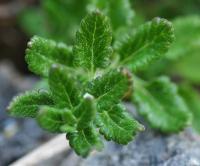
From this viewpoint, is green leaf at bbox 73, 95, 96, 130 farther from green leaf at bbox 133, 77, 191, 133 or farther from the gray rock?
green leaf at bbox 133, 77, 191, 133

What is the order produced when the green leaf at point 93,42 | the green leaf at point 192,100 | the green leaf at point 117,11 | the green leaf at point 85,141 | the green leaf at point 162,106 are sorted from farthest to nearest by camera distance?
the green leaf at point 192,100 → the green leaf at point 117,11 → the green leaf at point 162,106 → the green leaf at point 93,42 → the green leaf at point 85,141

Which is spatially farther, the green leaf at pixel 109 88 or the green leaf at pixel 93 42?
the green leaf at pixel 93 42

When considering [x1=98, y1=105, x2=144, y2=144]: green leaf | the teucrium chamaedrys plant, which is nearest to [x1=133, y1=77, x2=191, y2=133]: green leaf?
the teucrium chamaedrys plant

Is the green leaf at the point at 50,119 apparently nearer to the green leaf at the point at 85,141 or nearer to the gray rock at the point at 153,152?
the green leaf at the point at 85,141

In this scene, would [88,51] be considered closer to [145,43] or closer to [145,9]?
[145,43]

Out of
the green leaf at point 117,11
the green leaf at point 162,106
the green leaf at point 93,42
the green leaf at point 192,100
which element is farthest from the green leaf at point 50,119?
the green leaf at point 192,100

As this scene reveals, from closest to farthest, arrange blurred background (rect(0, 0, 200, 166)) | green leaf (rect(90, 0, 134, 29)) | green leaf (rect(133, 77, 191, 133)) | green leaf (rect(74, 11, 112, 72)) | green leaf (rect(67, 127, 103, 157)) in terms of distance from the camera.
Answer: green leaf (rect(67, 127, 103, 157)), green leaf (rect(74, 11, 112, 72)), green leaf (rect(133, 77, 191, 133)), green leaf (rect(90, 0, 134, 29)), blurred background (rect(0, 0, 200, 166))
